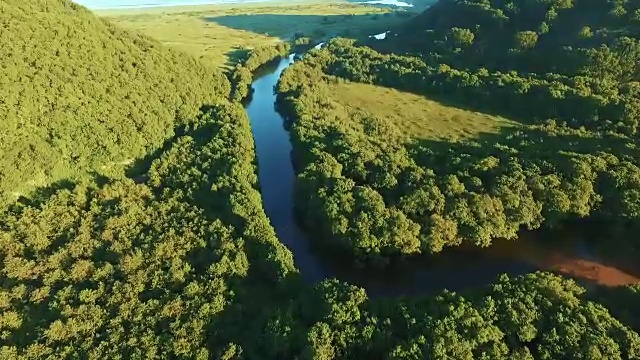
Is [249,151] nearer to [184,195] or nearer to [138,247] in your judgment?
[184,195]

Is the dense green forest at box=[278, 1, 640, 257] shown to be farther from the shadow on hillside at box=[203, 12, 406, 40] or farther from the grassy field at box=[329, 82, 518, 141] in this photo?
the shadow on hillside at box=[203, 12, 406, 40]

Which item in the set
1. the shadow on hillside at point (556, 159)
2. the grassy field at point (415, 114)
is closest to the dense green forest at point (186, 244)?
the shadow on hillside at point (556, 159)

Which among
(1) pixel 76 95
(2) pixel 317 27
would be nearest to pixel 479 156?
(1) pixel 76 95

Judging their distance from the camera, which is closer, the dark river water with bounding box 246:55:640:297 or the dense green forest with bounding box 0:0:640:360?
the dense green forest with bounding box 0:0:640:360

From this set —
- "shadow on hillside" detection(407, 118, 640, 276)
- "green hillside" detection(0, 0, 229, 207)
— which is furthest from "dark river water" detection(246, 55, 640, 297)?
"green hillside" detection(0, 0, 229, 207)

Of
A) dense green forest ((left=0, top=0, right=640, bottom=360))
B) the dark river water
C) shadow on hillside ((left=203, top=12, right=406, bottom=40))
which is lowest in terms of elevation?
the dark river water
